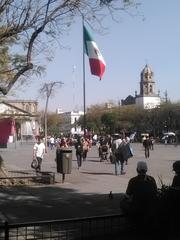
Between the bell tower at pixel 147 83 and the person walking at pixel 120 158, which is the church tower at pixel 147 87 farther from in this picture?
the person walking at pixel 120 158

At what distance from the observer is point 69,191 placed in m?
15.9

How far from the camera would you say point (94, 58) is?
2170cm

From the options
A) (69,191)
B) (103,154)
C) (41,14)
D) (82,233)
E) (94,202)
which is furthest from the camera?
(103,154)

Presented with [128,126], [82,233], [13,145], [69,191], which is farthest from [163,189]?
[128,126]

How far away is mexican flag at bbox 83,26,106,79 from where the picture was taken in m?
21.3

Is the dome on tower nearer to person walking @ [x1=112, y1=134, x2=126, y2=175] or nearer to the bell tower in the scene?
the bell tower

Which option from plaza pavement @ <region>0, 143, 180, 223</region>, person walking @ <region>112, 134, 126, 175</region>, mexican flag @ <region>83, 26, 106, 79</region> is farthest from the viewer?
person walking @ <region>112, 134, 126, 175</region>

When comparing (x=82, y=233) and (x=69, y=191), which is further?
(x=69, y=191)

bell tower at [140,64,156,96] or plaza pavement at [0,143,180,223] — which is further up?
bell tower at [140,64,156,96]

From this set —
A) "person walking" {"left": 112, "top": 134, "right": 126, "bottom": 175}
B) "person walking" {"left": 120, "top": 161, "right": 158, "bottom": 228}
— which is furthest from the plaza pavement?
"person walking" {"left": 120, "top": 161, "right": 158, "bottom": 228}

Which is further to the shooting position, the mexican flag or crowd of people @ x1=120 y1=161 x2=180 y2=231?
the mexican flag

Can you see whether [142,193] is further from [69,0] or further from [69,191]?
[69,0]

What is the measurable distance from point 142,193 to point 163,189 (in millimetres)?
393

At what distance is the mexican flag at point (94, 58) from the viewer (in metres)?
21.3
